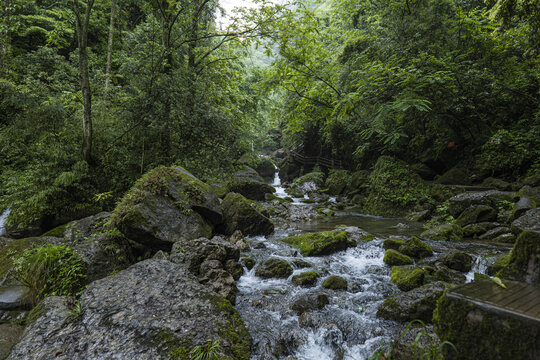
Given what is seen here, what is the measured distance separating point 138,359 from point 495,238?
27.2 ft

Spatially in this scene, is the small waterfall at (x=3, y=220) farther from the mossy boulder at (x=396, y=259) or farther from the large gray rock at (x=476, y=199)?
the large gray rock at (x=476, y=199)

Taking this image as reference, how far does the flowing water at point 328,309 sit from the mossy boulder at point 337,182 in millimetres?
10508

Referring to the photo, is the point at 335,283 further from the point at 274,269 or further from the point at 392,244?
the point at 392,244

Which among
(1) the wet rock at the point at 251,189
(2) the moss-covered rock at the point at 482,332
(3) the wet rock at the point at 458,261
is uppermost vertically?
(2) the moss-covered rock at the point at 482,332

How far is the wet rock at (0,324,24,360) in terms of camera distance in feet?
7.78

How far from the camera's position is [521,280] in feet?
4.86

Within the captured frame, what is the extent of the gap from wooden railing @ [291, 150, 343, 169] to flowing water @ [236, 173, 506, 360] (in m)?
15.0

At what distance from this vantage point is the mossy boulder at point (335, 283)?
171 inches

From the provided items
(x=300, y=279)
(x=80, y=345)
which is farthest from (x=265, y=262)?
(x=80, y=345)

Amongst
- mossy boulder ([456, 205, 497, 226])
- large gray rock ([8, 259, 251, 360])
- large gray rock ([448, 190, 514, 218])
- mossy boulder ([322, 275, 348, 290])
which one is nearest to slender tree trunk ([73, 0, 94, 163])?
large gray rock ([8, 259, 251, 360])

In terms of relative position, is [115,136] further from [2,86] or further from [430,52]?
[430,52]

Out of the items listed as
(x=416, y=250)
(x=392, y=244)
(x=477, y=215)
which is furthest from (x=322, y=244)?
(x=477, y=215)

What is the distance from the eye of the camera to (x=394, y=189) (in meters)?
11.3

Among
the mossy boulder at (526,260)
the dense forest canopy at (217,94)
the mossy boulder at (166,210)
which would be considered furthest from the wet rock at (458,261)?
the mossy boulder at (166,210)
